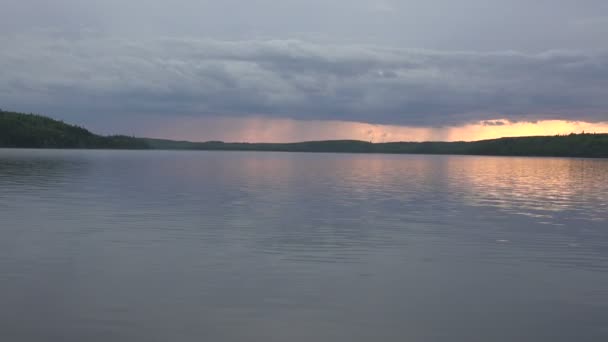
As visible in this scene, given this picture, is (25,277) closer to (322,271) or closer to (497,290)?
(322,271)

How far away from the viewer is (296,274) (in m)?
19.6

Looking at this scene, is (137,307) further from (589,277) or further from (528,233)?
(528,233)

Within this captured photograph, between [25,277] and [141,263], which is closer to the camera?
[25,277]

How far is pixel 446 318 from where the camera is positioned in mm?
15094

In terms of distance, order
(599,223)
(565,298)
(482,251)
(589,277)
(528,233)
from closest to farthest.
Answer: (565,298), (589,277), (482,251), (528,233), (599,223)

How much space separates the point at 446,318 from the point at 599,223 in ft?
80.6

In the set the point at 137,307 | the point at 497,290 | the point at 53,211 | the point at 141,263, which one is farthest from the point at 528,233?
the point at 53,211

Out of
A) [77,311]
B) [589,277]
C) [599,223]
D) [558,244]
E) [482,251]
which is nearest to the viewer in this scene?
[77,311]

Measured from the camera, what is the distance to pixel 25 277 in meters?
18.4

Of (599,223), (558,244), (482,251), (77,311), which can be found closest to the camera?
(77,311)

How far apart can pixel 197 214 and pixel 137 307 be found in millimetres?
20373

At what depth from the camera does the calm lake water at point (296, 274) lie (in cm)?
1416

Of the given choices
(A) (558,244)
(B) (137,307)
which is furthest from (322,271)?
(A) (558,244)

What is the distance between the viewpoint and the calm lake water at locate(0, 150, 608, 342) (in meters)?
14.2
